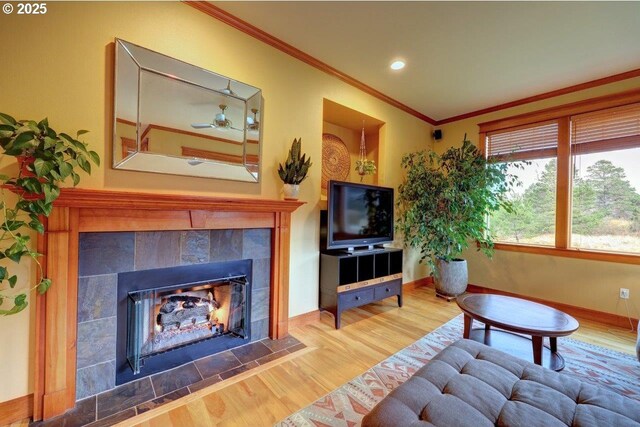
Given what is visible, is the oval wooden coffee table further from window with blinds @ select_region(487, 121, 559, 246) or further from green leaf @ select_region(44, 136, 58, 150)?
Result: green leaf @ select_region(44, 136, 58, 150)

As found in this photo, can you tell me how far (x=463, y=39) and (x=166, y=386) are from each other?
11.6 feet

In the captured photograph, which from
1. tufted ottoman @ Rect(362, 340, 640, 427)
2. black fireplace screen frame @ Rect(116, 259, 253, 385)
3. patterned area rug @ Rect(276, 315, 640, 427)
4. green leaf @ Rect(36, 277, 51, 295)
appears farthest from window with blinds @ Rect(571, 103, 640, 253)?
green leaf @ Rect(36, 277, 51, 295)

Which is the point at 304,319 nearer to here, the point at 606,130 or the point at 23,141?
the point at 23,141

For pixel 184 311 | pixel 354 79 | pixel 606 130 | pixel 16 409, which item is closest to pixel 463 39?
pixel 354 79

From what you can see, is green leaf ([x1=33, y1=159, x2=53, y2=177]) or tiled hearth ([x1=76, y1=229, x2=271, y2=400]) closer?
green leaf ([x1=33, y1=159, x2=53, y2=177])

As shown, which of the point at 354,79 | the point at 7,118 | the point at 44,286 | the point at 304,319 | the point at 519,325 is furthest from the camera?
the point at 354,79

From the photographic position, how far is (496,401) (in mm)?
1097

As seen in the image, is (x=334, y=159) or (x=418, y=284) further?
(x=418, y=284)

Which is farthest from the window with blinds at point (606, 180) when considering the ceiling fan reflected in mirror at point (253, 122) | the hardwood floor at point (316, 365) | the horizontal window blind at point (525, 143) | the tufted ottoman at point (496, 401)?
the ceiling fan reflected in mirror at point (253, 122)

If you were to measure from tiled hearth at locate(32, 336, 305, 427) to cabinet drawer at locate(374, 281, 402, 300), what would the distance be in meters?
1.08

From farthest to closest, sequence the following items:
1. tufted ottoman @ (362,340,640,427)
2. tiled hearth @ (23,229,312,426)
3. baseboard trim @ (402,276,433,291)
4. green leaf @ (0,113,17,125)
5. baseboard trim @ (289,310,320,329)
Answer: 1. baseboard trim @ (402,276,433,291)
2. baseboard trim @ (289,310,320,329)
3. tiled hearth @ (23,229,312,426)
4. green leaf @ (0,113,17,125)
5. tufted ottoman @ (362,340,640,427)

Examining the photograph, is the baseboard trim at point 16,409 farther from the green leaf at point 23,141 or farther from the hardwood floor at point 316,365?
the green leaf at point 23,141

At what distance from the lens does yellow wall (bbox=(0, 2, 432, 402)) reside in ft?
4.75

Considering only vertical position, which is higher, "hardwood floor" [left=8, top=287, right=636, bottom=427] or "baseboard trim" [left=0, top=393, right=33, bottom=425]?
"baseboard trim" [left=0, top=393, right=33, bottom=425]
